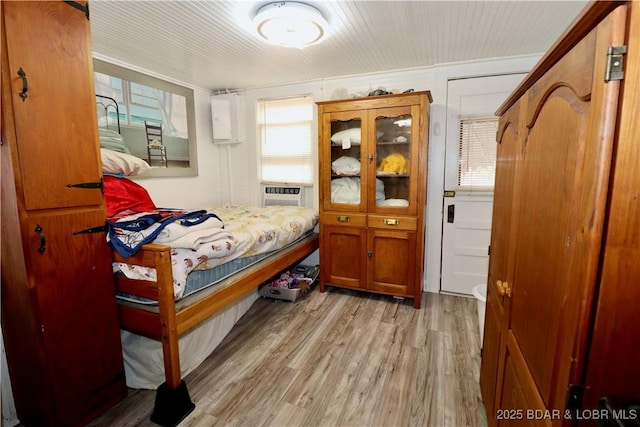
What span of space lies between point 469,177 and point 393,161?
788mm

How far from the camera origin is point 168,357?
157 centimetres

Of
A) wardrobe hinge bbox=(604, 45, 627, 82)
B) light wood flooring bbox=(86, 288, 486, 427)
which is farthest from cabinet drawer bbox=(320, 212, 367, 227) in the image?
wardrobe hinge bbox=(604, 45, 627, 82)

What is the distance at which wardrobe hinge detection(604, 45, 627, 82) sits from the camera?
53 centimetres

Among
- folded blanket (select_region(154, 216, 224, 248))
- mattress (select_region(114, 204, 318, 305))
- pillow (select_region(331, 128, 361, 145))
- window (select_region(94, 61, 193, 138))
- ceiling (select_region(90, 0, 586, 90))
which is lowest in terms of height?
mattress (select_region(114, 204, 318, 305))

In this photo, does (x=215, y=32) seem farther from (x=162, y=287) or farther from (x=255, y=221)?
(x=162, y=287)

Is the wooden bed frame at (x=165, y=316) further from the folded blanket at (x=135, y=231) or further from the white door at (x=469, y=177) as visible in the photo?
the white door at (x=469, y=177)

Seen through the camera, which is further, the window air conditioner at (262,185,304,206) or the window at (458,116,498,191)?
the window air conditioner at (262,185,304,206)

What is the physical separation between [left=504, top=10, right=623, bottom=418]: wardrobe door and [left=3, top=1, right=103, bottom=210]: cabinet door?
1904mm

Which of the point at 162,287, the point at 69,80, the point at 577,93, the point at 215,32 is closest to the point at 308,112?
the point at 215,32

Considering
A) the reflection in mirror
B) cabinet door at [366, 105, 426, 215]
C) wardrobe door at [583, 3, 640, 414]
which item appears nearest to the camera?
wardrobe door at [583, 3, 640, 414]

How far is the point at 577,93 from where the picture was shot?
646 millimetres

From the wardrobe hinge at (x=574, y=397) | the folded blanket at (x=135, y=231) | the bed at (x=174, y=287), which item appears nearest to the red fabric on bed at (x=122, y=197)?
the bed at (x=174, y=287)

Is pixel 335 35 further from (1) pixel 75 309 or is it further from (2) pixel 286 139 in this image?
(1) pixel 75 309

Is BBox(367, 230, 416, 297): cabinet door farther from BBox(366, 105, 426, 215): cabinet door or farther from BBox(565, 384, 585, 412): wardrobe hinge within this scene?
BBox(565, 384, 585, 412): wardrobe hinge
